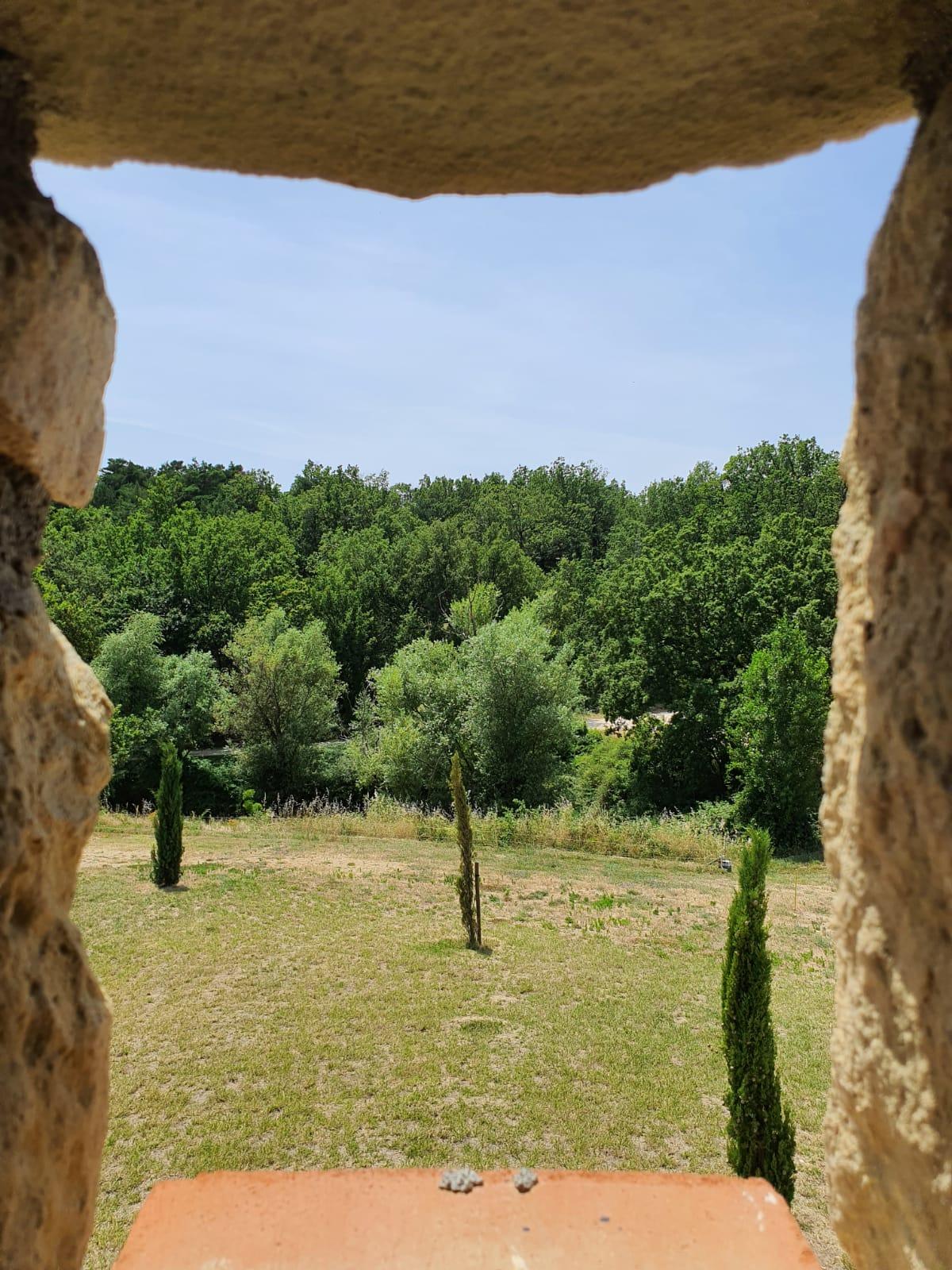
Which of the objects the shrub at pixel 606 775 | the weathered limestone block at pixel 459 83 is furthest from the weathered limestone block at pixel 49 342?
the shrub at pixel 606 775

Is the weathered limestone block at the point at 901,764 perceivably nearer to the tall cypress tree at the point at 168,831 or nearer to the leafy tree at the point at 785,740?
the tall cypress tree at the point at 168,831

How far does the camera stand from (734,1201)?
3.43 metres

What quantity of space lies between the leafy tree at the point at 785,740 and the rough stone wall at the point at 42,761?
→ 727 inches

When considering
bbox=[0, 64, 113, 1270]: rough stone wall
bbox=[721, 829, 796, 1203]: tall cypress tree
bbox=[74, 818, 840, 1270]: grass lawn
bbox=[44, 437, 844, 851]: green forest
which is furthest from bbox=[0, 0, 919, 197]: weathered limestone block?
bbox=[44, 437, 844, 851]: green forest

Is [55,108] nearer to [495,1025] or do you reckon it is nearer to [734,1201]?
[734,1201]

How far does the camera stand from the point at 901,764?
5.11 feet

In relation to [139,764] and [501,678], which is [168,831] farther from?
[139,764]

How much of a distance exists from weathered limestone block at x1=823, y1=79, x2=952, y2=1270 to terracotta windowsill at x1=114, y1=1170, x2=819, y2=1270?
1667mm

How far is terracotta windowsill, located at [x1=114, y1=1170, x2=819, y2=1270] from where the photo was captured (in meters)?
3.12

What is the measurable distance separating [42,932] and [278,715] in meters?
22.3

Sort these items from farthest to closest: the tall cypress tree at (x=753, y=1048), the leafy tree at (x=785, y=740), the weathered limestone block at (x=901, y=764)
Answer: the leafy tree at (x=785, y=740) < the tall cypress tree at (x=753, y=1048) < the weathered limestone block at (x=901, y=764)

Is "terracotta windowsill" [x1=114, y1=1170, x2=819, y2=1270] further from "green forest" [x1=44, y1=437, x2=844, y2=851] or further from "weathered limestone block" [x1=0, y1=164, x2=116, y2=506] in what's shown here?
"green forest" [x1=44, y1=437, x2=844, y2=851]

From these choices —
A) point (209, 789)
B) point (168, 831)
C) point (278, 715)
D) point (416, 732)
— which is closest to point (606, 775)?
point (416, 732)

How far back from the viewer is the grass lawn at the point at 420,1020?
6.23 metres
